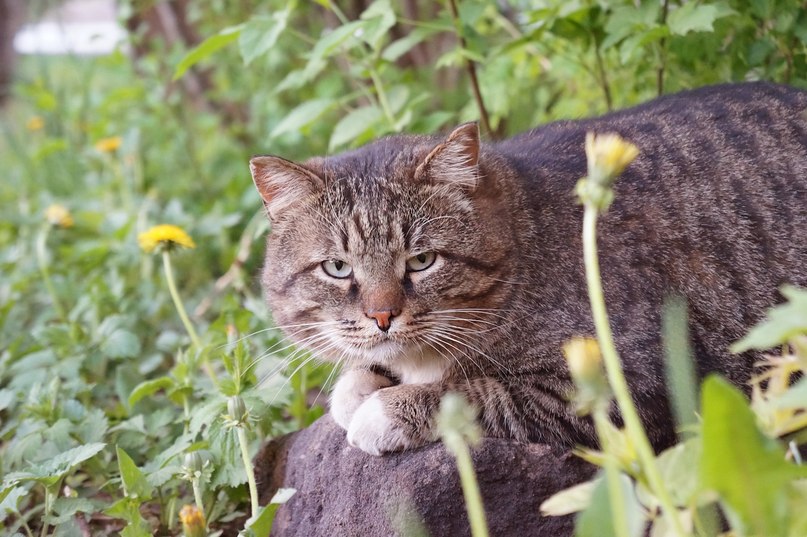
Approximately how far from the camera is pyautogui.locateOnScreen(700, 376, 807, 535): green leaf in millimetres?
1221

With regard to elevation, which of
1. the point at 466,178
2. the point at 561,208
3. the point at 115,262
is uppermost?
the point at 466,178

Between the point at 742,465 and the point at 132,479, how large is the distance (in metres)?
1.54

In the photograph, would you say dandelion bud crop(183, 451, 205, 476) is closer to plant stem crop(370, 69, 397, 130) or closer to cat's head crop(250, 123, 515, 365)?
cat's head crop(250, 123, 515, 365)

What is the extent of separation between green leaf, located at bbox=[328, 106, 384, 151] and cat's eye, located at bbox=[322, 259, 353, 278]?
104 cm

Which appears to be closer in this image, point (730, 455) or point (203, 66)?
point (730, 455)

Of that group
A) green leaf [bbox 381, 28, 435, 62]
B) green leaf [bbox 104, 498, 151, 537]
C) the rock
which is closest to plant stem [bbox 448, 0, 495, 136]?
green leaf [bbox 381, 28, 435, 62]

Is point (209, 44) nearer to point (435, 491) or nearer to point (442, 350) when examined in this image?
point (442, 350)

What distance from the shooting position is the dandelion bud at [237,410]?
6.87 feet

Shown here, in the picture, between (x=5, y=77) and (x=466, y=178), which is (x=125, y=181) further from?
(x=5, y=77)

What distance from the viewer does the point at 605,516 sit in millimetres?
1306

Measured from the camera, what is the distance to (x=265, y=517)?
6.48 feet

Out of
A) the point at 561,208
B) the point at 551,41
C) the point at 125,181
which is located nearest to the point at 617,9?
the point at 551,41

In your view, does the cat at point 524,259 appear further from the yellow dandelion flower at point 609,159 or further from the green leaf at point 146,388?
the yellow dandelion flower at point 609,159

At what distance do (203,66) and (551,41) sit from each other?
3.17 m
